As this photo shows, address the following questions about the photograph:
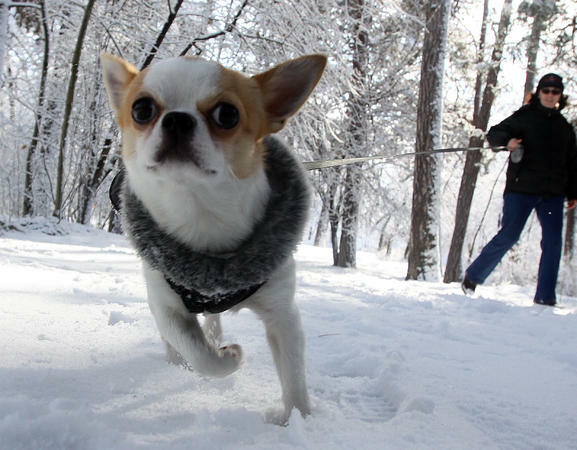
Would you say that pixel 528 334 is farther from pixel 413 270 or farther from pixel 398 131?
pixel 398 131

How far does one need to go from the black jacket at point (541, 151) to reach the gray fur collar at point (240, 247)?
3421 mm

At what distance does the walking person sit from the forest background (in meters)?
2.28

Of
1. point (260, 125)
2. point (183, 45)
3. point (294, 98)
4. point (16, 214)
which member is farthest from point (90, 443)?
point (16, 214)


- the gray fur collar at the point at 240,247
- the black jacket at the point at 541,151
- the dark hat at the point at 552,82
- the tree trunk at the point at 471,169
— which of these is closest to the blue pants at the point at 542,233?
the black jacket at the point at 541,151

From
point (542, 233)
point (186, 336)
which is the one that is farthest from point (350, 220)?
point (186, 336)

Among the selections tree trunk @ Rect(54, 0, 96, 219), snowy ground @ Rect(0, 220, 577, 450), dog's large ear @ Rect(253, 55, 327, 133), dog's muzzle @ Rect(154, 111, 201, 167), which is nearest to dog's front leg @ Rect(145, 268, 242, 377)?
snowy ground @ Rect(0, 220, 577, 450)

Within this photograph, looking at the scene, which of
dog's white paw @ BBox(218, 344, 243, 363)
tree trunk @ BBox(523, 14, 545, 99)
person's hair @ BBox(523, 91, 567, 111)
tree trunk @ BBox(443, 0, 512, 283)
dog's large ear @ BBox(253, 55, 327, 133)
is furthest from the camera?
tree trunk @ BBox(443, 0, 512, 283)

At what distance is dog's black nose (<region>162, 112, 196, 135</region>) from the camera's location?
1.53m

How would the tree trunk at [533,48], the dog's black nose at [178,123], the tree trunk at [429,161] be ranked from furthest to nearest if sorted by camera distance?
the tree trunk at [533,48]
the tree trunk at [429,161]
the dog's black nose at [178,123]

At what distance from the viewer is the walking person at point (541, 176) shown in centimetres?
442

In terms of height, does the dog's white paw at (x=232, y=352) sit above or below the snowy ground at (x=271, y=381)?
above

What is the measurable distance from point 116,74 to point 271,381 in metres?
1.60

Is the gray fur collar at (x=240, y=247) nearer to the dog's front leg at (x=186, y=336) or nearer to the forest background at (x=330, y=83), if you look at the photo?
the dog's front leg at (x=186, y=336)

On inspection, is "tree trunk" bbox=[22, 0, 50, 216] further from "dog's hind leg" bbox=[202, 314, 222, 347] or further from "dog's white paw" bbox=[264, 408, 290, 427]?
"dog's white paw" bbox=[264, 408, 290, 427]
